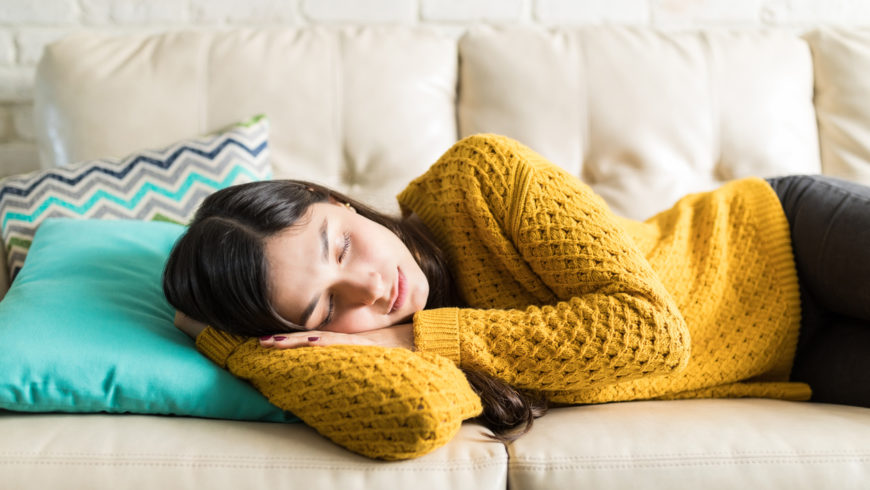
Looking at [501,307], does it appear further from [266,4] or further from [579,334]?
[266,4]

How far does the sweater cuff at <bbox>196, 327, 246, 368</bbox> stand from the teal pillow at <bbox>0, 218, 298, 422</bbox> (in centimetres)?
2

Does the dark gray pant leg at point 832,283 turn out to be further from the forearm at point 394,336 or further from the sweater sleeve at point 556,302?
the forearm at point 394,336

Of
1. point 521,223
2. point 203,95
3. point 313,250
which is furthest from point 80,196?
point 521,223

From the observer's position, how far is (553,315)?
38.3 inches

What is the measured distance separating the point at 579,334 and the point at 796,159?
0.97 meters

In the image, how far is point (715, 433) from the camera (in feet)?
2.91

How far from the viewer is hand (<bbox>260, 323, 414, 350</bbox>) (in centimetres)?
95

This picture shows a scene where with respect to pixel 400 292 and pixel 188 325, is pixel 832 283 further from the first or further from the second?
pixel 188 325

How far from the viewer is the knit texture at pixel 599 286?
95cm

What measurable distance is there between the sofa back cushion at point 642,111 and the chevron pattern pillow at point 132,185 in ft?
1.83

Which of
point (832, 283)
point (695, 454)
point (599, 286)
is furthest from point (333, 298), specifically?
point (832, 283)

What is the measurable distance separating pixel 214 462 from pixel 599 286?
59cm

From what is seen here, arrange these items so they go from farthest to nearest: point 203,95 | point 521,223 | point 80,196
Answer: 1. point 203,95
2. point 80,196
3. point 521,223

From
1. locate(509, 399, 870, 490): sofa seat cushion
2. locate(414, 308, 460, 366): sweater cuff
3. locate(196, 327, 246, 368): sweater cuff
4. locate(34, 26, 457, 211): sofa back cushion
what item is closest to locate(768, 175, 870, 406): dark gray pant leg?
locate(509, 399, 870, 490): sofa seat cushion
